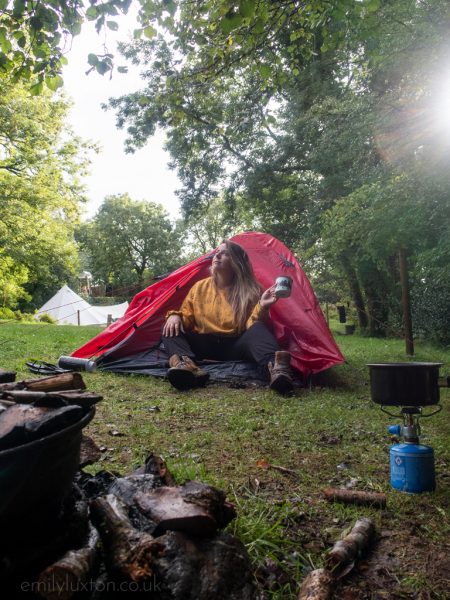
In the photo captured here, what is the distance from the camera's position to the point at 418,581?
1.56 m

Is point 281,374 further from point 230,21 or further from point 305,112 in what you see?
point 305,112

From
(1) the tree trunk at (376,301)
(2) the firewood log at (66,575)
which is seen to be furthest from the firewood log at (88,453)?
(1) the tree trunk at (376,301)

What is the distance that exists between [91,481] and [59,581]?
2.30 ft

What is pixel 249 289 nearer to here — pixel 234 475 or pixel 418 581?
pixel 234 475

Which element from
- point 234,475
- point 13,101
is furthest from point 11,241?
point 234,475

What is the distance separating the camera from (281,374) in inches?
176

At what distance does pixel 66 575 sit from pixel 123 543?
0.64ft

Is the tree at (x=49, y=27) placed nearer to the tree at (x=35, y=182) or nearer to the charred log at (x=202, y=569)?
the charred log at (x=202, y=569)

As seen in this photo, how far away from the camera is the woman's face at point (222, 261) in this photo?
18.4 ft

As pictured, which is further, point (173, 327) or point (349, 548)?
point (173, 327)

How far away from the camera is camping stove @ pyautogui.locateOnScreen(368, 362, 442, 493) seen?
226 centimetres

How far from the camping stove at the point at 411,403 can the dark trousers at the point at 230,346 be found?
2700 mm

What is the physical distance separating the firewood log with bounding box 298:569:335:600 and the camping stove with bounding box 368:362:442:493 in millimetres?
948

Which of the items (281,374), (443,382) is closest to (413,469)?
(443,382)
